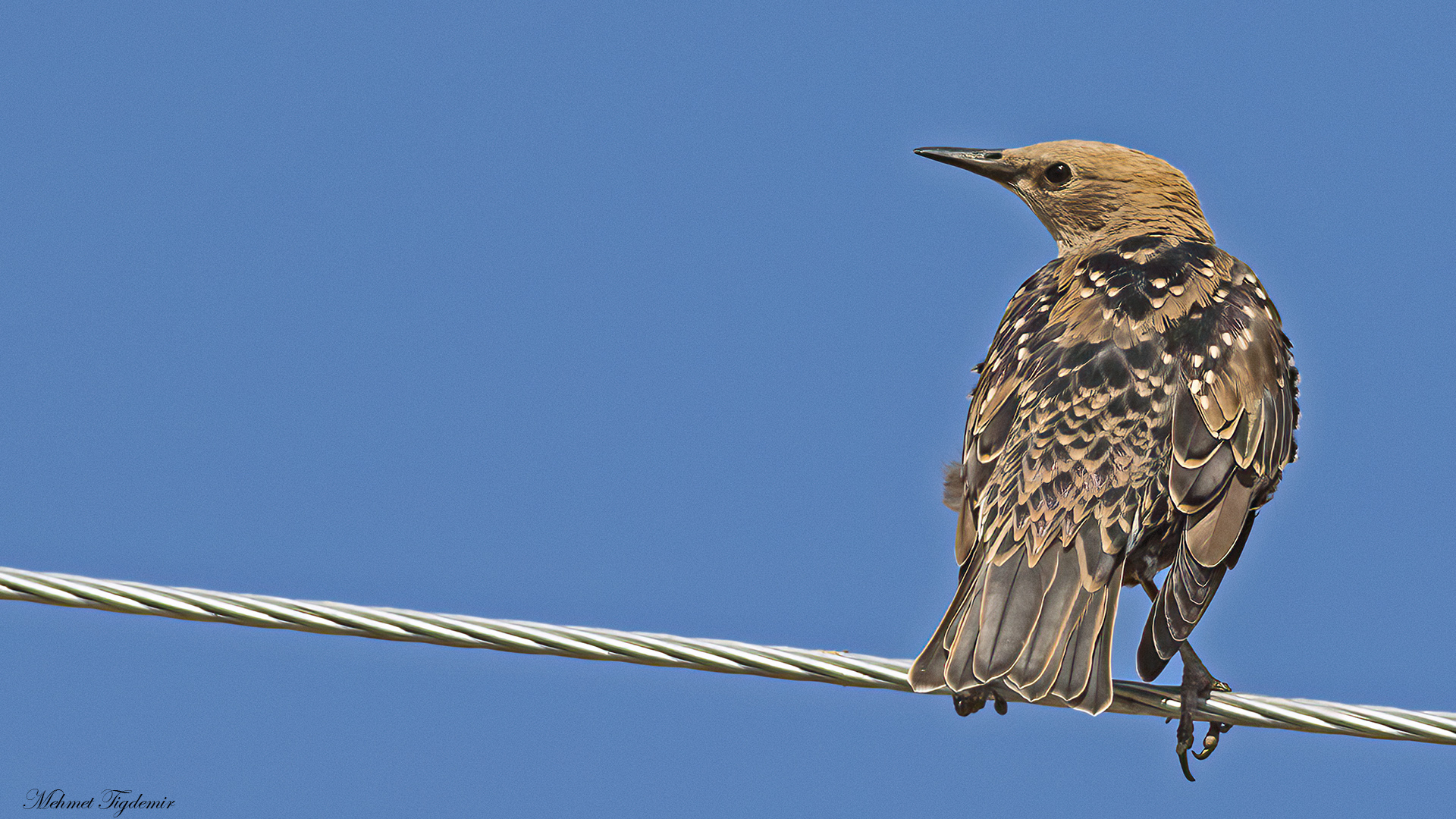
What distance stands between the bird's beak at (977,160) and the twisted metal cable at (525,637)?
13.0 feet

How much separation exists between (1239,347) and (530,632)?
3511mm

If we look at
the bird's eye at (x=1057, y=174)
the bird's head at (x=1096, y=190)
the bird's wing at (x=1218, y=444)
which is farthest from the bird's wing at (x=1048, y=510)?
the bird's eye at (x=1057, y=174)

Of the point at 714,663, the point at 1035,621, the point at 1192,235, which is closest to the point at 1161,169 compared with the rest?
the point at 1192,235

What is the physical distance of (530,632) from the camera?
4.48 m

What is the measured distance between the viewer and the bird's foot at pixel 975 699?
5.49 m

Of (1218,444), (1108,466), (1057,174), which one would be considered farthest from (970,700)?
(1057,174)

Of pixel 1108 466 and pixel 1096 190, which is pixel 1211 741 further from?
pixel 1096 190

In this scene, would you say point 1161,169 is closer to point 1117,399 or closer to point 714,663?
point 1117,399

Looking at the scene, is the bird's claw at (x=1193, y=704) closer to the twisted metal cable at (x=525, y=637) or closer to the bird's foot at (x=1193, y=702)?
the bird's foot at (x=1193, y=702)

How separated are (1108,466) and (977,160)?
8.59 ft

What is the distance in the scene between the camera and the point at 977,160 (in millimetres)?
8234

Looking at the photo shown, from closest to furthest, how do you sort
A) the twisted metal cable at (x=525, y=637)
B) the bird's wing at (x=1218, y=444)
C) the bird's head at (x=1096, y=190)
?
the twisted metal cable at (x=525, y=637) < the bird's wing at (x=1218, y=444) < the bird's head at (x=1096, y=190)

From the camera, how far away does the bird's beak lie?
322 inches

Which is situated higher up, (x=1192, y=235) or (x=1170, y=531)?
(x=1192, y=235)
